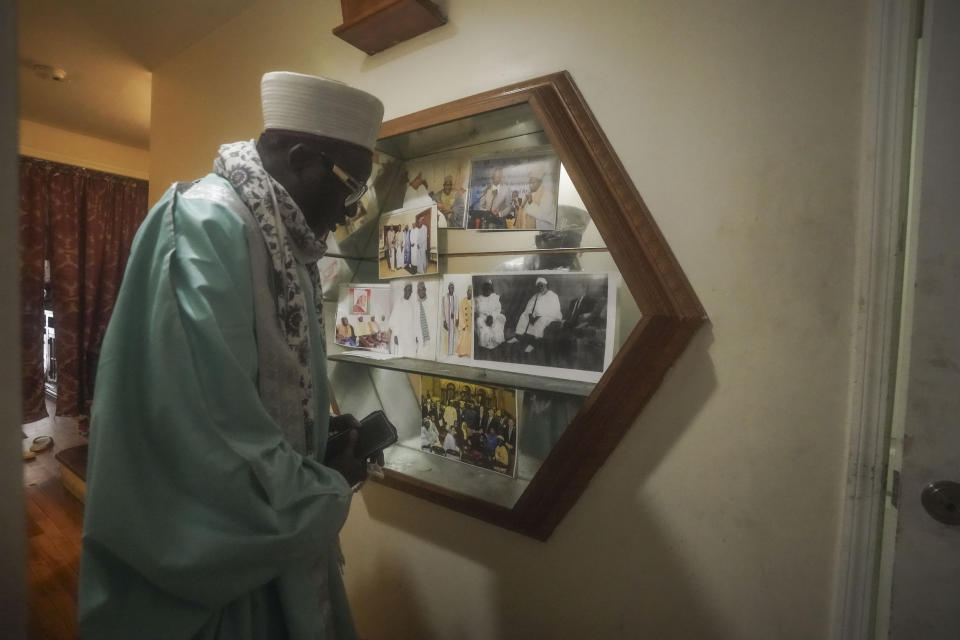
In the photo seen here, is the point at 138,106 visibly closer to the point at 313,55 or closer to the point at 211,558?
the point at 313,55

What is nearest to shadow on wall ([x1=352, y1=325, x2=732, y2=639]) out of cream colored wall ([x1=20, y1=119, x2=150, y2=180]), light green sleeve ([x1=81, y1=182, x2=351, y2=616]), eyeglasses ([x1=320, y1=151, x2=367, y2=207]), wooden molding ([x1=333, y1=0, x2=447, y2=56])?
light green sleeve ([x1=81, y1=182, x2=351, y2=616])

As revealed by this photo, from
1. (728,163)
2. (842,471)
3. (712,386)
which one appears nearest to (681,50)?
(728,163)

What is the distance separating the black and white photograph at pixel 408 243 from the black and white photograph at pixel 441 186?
0.03 meters

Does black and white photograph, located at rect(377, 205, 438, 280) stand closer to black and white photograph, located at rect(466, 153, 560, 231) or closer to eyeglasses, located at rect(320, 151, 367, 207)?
black and white photograph, located at rect(466, 153, 560, 231)

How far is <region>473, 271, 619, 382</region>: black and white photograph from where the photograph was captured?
0.83m

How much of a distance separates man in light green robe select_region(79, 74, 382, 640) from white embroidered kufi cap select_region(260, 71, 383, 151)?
133 millimetres

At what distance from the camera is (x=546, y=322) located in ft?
2.94

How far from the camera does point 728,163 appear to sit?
0.69 m

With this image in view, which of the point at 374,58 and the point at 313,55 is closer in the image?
the point at 374,58

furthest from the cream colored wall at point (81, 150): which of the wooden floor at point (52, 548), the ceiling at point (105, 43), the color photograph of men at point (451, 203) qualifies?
the color photograph of men at point (451, 203)

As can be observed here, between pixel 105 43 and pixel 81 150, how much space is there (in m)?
1.80

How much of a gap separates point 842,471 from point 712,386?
0.67 feet

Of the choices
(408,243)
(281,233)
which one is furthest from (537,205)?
(281,233)

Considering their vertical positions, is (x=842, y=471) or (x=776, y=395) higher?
(x=776, y=395)
